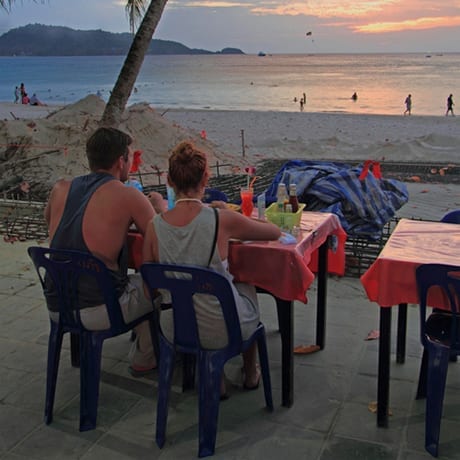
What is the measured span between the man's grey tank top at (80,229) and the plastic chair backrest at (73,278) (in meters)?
0.04

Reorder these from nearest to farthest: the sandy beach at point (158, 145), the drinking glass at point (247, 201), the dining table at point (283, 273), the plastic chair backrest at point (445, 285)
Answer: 1. the plastic chair backrest at point (445, 285)
2. the dining table at point (283, 273)
3. the drinking glass at point (247, 201)
4. the sandy beach at point (158, 145)

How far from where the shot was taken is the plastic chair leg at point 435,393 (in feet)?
9.20

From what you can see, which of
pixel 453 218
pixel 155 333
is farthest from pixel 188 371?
pixel 453 218

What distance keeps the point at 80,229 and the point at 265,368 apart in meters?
1.28

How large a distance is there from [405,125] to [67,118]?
52.4 feet

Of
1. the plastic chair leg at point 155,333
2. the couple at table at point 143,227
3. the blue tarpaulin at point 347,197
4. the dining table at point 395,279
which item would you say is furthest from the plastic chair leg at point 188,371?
the blue tarpaulin at point 347,197

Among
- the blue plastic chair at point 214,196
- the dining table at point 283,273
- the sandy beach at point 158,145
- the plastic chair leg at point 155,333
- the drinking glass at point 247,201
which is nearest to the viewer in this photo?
the dining table at point 283,273

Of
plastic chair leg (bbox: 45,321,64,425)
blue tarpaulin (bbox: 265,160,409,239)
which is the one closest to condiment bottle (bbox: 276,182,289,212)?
plastic chair leg (bbox: 45,321,64,425)

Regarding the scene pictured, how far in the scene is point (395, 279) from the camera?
298cm

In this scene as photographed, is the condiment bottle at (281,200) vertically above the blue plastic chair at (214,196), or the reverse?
the condiment bottle at (281,200)

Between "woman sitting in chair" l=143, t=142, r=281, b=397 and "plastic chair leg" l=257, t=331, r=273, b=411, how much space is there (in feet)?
0.63

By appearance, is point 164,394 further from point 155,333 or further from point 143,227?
point 143,227

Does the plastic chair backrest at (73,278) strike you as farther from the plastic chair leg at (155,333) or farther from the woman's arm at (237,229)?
the woman's arm at (237,229)

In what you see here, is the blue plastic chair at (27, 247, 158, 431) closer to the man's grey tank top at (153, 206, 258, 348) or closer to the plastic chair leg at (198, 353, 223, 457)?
the man's grey tank top at (153, 206, 258, 348)
